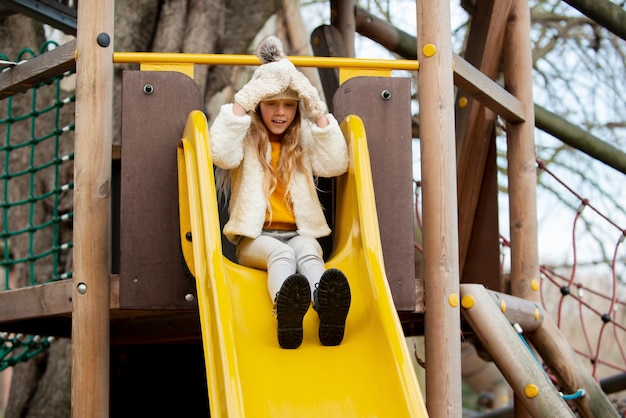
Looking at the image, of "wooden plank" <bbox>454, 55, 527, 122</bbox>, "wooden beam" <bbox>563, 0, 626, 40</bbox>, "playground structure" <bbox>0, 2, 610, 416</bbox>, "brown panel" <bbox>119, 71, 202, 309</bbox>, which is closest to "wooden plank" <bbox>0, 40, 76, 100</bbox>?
"playground structure" <bbox>0, 2, 610, 416</bbox>

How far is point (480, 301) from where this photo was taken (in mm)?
3859

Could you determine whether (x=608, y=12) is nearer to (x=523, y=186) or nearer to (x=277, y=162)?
(x=523, y=186)

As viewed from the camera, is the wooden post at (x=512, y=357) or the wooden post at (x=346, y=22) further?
the wooden post at (x=346, y=22)

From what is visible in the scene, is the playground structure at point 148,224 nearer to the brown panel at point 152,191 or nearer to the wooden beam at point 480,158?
the brown panel at point 152,191

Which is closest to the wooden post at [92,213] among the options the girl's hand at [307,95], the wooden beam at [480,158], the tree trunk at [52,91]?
the girl's hand at [307,95]

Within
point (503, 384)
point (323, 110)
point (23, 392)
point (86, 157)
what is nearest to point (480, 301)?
point (323, 110)

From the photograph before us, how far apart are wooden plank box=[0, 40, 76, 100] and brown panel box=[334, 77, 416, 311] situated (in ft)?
3.62

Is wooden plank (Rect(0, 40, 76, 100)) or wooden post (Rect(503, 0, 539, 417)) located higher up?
wooden plank (Rect(0, 40, 76, 100))

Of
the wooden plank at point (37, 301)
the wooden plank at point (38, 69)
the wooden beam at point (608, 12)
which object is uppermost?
the wooden beam at point (608, 12)

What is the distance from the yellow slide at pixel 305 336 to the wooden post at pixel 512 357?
2.32ft

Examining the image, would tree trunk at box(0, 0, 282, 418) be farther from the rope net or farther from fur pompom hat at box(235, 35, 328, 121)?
fur pompom hat at box(235, 35, 328, 121)

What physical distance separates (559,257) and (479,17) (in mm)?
7510

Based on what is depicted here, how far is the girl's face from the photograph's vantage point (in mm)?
3535

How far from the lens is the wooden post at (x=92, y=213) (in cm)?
353
